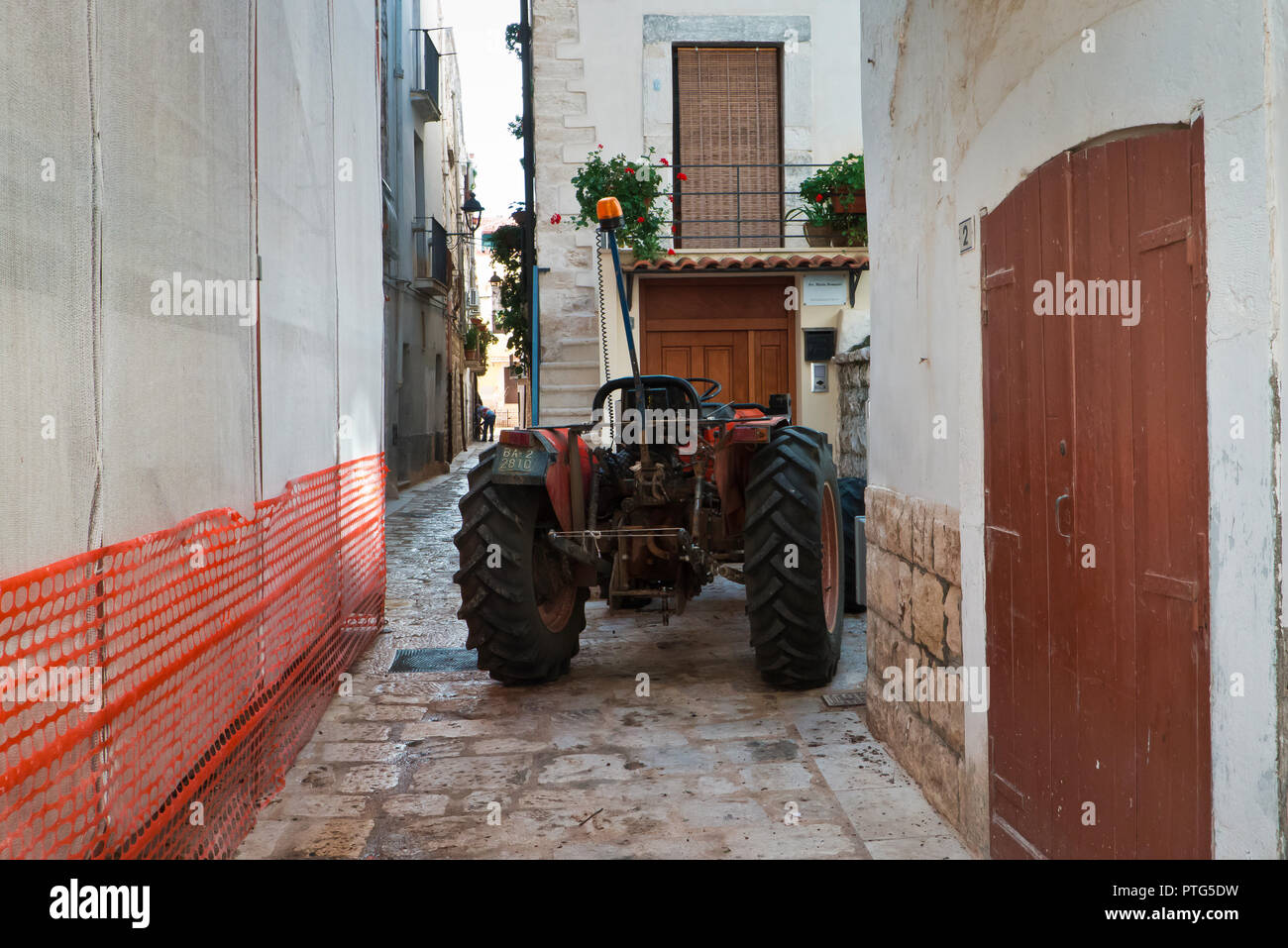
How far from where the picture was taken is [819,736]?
4.57 metres

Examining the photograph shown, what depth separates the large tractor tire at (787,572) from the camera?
508 cm

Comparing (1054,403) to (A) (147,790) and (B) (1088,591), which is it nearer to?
(B) (1088,591)

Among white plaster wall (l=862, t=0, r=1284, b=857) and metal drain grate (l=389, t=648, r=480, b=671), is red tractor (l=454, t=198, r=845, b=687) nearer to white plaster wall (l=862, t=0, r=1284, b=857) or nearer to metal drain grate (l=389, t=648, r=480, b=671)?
metal drain grate (l=389, t=648, r=480, b=671)

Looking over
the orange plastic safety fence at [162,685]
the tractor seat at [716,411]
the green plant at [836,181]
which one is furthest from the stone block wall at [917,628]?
the green plant at [836,181]

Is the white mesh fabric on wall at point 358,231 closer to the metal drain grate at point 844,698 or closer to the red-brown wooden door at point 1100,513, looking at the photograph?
the metal drain grate at point 844,698

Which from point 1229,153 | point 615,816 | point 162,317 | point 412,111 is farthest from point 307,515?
point 412,111

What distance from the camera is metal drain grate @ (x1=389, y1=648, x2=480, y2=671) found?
5.98 metres

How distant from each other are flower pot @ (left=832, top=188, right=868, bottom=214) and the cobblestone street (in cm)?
677

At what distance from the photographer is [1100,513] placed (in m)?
2.47
